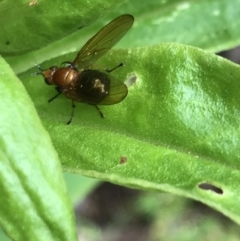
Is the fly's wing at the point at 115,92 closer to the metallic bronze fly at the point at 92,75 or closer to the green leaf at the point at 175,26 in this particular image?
the metallic bronze fly at the point at 92,75

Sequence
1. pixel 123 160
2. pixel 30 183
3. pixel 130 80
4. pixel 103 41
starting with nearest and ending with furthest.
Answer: pixel 30 183
pixel 123 160
pixel 130 80
pixel 103 41

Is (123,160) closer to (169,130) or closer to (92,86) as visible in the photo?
(169,130)

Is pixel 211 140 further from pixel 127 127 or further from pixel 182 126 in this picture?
pixel 127 127

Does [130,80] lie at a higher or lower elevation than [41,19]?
lower

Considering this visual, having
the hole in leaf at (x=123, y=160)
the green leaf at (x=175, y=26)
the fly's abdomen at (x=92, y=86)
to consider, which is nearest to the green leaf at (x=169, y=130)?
the hole in leaf at (x=123, y=160)

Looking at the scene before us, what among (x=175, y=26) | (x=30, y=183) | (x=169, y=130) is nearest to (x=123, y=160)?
(x=169, y=130)

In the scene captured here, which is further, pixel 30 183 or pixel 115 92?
pixel 115 92

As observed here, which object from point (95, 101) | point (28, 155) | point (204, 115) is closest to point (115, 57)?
point (95, 101)
